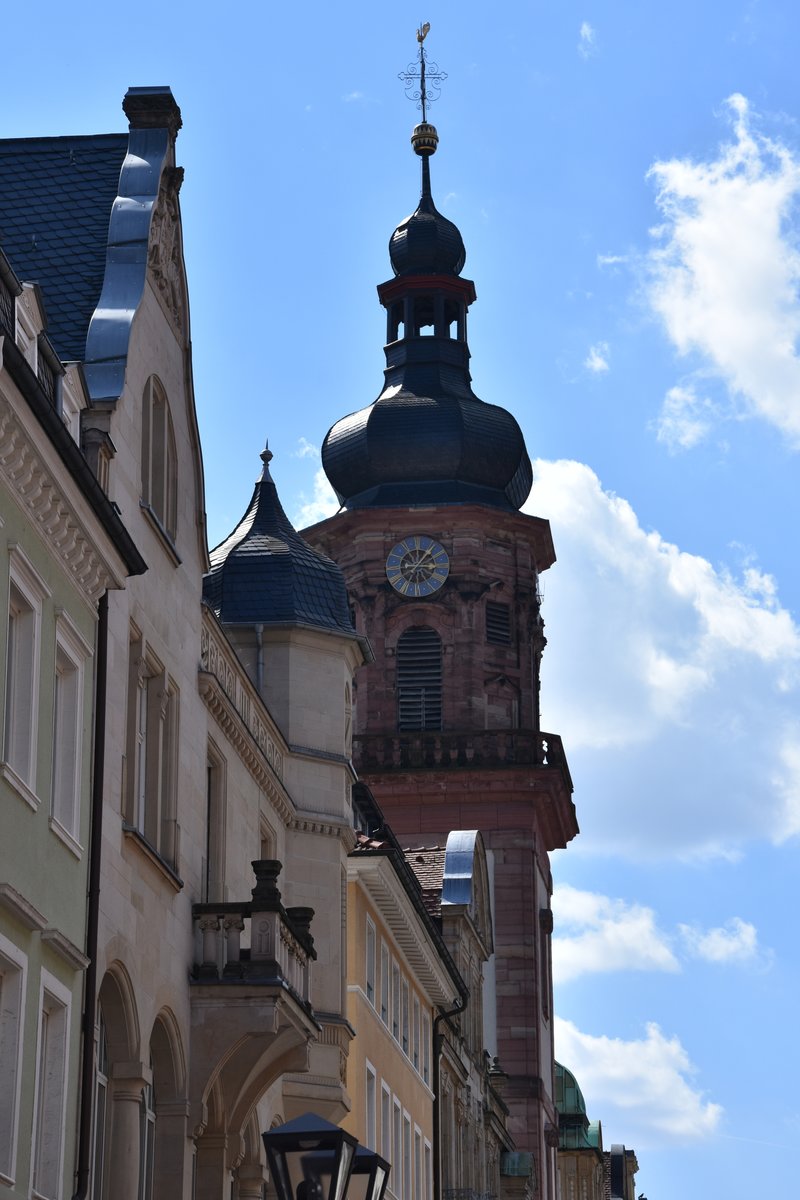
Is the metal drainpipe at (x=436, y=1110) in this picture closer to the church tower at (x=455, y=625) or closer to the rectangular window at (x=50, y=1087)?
the rectangular window at (x=50, y=1087)

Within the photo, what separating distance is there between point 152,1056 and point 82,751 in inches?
207

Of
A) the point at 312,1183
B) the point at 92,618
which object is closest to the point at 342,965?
the point at 92,618

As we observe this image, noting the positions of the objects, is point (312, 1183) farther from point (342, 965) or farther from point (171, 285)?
point (342, 965)

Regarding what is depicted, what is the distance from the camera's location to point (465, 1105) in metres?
54.2

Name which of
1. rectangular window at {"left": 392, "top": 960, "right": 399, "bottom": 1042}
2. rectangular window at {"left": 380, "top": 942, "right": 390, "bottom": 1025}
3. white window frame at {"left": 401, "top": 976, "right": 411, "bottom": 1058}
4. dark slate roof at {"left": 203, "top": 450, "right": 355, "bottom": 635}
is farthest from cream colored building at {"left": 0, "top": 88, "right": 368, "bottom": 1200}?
white window frame at {"left": 401, "top": 976, "right": 411, "bottom": 1058}


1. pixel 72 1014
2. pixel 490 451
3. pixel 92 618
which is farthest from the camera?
pixel 490 451

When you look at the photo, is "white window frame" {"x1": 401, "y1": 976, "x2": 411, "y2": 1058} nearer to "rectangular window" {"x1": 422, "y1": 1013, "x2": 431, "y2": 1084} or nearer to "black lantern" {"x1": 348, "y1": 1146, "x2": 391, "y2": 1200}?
"rectangular window" {"x1": 422, "y1": 1013, "x2": 431, "y2": 1084}

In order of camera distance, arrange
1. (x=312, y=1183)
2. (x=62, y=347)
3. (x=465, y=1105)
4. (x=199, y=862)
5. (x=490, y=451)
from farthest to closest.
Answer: (x=490, y=451)
(x=465, y=1105)
(x=199, y=862)
(x=62, y=347)
(x=312, y=1183)

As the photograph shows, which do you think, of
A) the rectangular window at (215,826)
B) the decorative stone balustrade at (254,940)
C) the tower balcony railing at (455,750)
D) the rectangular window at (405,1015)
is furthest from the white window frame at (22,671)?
the tower balcony railing at (455,750)

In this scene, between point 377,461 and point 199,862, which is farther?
point 377,461

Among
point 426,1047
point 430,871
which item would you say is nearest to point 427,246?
point 430,871

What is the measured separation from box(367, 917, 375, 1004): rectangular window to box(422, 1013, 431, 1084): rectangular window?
7.08 m

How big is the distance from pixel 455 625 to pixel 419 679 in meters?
2.15

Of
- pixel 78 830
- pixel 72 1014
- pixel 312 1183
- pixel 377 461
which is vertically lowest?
pixel 312 1183
